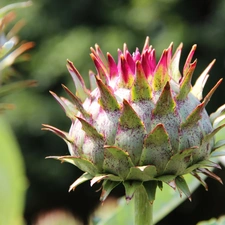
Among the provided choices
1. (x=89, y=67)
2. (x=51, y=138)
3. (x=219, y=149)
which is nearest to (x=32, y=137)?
(x=51, y=138)

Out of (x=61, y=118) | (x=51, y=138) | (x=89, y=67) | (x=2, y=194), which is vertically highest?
(x=2, y=194)

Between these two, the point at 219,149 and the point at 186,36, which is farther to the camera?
the point at 186,36

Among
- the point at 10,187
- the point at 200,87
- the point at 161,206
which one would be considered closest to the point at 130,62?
the point at 200,87

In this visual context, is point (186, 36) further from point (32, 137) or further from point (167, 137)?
point (167, 137)

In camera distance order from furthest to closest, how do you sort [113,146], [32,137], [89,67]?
[32,137]
[89,67]
[113,146]

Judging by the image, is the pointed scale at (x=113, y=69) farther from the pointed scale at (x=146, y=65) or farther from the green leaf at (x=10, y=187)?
the green leaf at (x=10, y=187)

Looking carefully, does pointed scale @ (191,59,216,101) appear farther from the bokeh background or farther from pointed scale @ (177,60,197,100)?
the bokeh background
